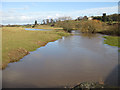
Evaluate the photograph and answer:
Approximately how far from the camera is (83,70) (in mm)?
13758

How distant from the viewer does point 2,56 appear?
16.1 m

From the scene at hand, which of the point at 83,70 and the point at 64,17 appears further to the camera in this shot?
the point at 64,17

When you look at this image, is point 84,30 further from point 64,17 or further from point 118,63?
point 118,63

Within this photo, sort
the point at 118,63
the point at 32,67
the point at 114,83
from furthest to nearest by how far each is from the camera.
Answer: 1. the point at 118,63
2. the point at 32,67
3. the point at 114,83

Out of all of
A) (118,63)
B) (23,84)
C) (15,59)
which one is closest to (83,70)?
(118,63)

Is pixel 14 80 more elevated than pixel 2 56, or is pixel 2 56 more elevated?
pixel 2 56

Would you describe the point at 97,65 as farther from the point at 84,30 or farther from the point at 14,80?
the point at 84,30

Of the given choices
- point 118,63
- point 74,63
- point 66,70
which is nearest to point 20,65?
point 66,70

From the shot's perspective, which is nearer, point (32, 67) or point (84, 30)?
point (32, 67)

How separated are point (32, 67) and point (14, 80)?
361 centimetres

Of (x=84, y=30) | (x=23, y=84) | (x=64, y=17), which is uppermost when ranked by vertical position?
(x=64, y=17)

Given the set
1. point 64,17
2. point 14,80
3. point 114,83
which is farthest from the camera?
point 64,17

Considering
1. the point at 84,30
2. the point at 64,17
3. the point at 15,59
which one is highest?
the point at 64,17

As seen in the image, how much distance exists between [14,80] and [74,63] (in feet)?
26.2
